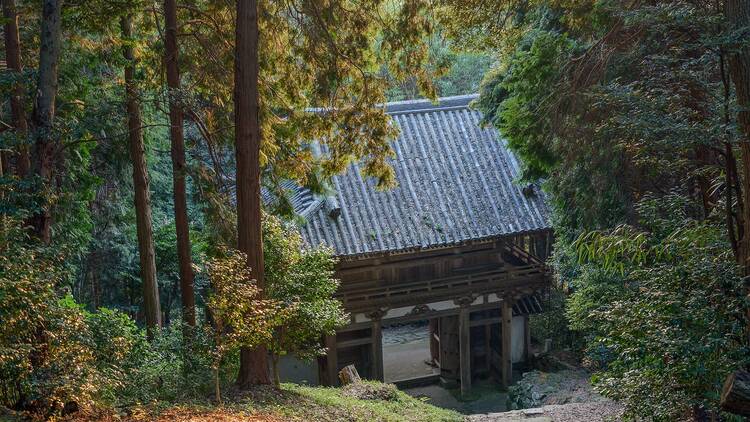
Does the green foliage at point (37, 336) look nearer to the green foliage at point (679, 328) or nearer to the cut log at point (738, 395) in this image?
the green foliage at point (679, 328)

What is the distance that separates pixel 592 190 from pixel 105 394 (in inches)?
338

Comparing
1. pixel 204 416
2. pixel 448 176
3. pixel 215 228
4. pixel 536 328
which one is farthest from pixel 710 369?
pixel 536 328

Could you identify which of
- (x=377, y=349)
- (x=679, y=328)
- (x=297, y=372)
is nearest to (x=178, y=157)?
(x=679, y=328)

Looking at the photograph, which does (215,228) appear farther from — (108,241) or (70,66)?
(108,241)

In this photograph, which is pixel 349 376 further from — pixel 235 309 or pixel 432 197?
pixel 235 309

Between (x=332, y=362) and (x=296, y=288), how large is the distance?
627 cm

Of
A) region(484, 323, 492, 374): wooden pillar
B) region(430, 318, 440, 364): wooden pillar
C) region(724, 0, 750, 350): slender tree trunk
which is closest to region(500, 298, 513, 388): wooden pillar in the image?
region(484, 323, 492, 374): wooden pillar

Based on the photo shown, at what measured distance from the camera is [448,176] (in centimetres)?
1623

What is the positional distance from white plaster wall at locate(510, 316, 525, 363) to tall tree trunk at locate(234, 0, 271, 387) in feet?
34.1

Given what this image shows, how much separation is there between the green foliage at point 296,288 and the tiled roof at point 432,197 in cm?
426

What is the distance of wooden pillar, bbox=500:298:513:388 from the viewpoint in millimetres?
16375

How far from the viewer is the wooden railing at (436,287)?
1484cm

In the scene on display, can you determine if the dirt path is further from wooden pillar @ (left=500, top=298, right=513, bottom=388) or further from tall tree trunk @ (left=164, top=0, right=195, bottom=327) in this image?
tall tree trunk @ (left=164, top=0, right=195, bottom=327)

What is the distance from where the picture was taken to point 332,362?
15.1 m
